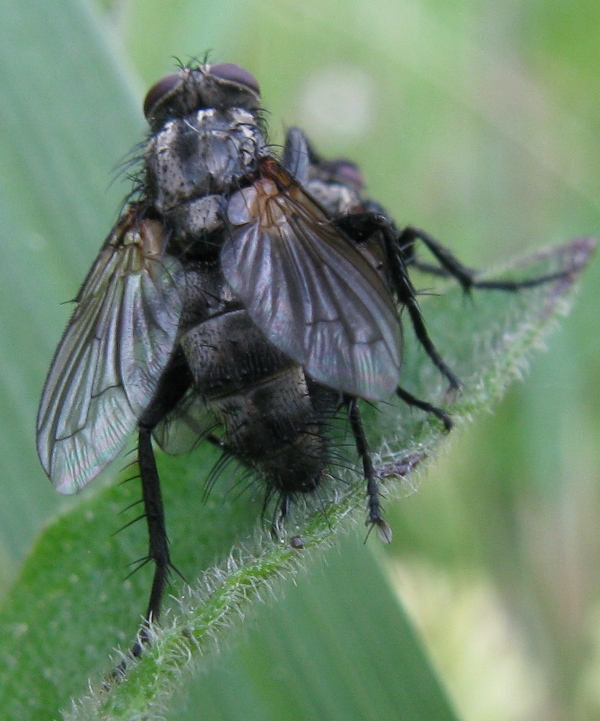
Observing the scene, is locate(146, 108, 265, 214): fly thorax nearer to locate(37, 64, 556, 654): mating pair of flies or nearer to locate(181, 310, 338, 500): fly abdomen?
locate(37, 64, 556, 654): mating pair of flies

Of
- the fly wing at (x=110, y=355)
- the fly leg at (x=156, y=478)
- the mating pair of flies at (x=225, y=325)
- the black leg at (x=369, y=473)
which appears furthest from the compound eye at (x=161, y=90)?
the black leg at (x=369, y=473)

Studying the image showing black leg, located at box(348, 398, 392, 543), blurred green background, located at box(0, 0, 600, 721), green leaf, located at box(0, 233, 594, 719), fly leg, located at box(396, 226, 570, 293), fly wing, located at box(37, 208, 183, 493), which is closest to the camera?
green leaf, located at box(0, 233, 594, 719)

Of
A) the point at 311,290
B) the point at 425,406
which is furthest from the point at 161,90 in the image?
the point at 425,406

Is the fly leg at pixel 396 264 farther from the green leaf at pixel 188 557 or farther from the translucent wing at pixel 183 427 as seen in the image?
the translucent wing at pixel 183 427

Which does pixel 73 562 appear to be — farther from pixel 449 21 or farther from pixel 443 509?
pixel 449 21

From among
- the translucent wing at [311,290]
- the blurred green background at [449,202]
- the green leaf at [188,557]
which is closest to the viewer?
Result: the green leaf at [188,557]

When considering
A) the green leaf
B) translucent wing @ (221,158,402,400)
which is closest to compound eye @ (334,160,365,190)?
the green leaf
